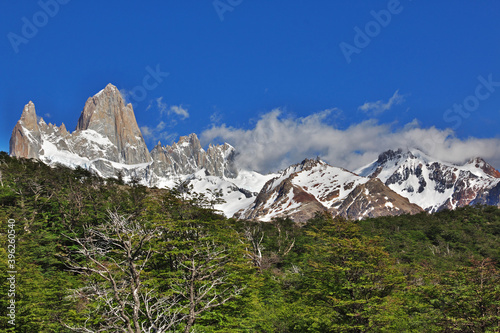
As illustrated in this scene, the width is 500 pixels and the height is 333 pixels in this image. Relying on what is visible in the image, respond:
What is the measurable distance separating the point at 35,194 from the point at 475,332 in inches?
2144

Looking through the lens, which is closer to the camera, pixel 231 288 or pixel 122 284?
pixel 122 284

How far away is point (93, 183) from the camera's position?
7912 centimetres

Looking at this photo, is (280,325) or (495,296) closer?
(495,296)

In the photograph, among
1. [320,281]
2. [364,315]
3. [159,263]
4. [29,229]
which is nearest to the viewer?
[364,315]

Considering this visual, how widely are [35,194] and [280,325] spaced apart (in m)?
42.6

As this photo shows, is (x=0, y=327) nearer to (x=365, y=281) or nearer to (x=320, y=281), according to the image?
(x=320, y=281)

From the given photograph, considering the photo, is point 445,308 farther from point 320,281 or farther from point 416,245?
A: point 416,245

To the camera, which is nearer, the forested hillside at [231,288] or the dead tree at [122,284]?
the dead tree at [122,284]

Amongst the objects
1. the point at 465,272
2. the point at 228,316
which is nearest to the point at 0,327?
the point at 228,316

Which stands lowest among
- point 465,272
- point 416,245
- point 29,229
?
point 465,272

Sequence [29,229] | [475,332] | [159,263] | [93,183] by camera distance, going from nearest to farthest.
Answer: [475,332]
[159,263]
[29,229]
[93,183]

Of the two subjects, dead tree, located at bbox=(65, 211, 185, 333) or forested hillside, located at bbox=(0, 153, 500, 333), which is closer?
dead tree, located at bbox=(65, 211, 185, 333)

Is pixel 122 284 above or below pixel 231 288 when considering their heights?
above

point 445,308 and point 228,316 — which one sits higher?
point 228,316
